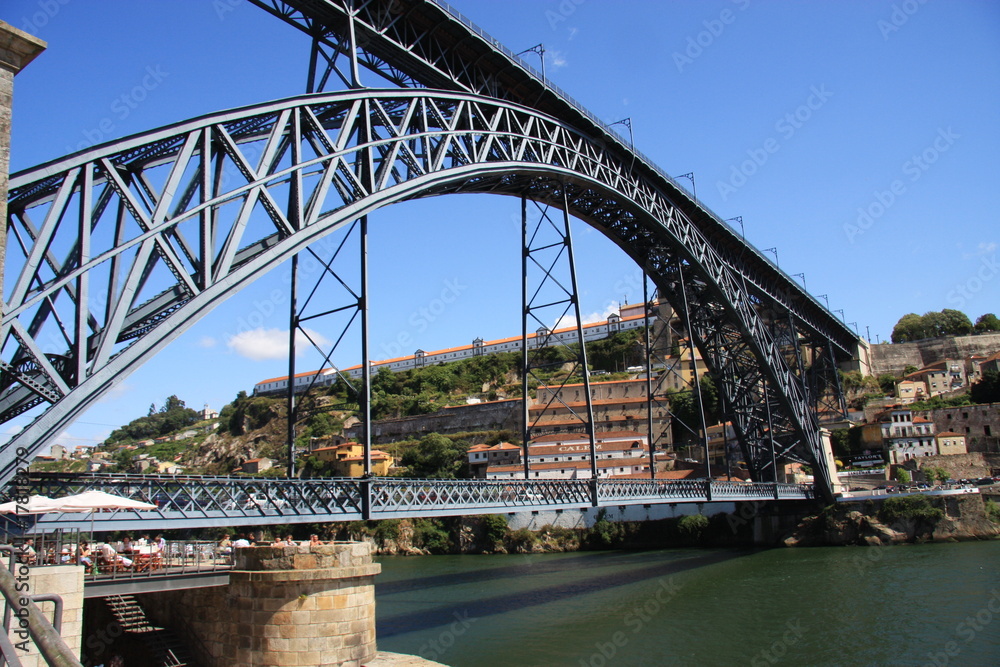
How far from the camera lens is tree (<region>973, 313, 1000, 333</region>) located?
312ft

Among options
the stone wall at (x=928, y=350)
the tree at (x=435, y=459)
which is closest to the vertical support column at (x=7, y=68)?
the tree at (x=435, y=459)

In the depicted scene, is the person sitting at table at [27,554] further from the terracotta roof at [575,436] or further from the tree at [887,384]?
the tree at [887,384]

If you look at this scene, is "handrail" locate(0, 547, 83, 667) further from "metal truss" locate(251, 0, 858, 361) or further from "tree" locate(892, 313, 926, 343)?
"tree" locate(892, 313, 926, 343)

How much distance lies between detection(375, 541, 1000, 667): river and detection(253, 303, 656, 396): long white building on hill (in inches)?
2844

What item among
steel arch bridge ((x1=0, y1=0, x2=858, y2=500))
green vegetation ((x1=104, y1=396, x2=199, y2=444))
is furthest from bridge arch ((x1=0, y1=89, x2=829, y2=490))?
green vegetation ((x1=104, y1=396, x2=199, y2=444))

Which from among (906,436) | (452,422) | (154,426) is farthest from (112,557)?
(154,426)

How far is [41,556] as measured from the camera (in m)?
10.7

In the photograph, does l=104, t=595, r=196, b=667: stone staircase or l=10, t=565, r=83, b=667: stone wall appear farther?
l=104, t=595, r=196, b=667: stone staircase

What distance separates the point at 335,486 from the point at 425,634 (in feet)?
24.6

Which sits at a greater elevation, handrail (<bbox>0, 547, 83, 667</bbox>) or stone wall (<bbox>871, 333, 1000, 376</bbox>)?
stone wall (<bbox>871, 333, 1000, 376</bbox>)

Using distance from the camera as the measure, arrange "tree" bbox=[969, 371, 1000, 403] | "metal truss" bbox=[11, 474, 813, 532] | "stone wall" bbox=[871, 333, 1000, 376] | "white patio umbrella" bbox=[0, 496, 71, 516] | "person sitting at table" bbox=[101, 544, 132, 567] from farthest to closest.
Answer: "stone wall" bbox=[871, 333, 1000, 376] → "tree" bbox=[969, 371, 1000, 403] → "person sitting at table" bbox=[101, 544, 132, 567] → "metal truss" bbox=[11, 474, 813, 532] → "white patio umbrella" bbox=[0, 496, 71, 516]

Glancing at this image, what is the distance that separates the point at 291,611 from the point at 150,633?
3493 mm

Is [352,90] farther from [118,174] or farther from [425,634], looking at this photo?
[425,634]

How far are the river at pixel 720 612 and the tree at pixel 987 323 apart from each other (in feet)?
224
